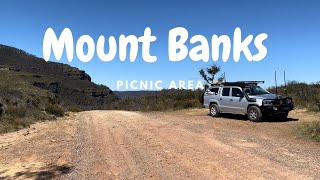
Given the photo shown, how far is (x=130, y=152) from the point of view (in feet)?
38.4

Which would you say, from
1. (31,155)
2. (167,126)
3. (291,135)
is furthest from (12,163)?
(291,135)

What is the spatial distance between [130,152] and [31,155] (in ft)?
9.30

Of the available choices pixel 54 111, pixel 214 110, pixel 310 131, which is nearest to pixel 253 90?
pixel 214 110

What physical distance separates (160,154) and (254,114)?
31.7ft

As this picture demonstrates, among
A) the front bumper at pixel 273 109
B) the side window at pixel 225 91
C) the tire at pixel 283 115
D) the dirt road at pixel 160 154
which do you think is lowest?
the dirt road at pixel 160 154

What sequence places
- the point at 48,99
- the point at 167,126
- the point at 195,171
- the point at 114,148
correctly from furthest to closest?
the point at 48,99
the point at 167,126
the point at 114,148
the point at 195,171

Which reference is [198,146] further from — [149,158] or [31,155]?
[31,155]

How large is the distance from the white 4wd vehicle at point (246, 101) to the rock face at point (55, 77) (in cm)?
4537

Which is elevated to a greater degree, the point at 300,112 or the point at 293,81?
the point at 293,81

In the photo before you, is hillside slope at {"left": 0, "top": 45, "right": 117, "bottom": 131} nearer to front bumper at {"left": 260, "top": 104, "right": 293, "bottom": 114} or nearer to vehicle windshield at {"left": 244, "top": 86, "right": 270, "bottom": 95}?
vehicle windshield at {"left": 244, "top": 86, "right": 270, "bottom": 95}

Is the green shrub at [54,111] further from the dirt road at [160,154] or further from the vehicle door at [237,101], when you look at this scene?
the vehicle door at [237,101]

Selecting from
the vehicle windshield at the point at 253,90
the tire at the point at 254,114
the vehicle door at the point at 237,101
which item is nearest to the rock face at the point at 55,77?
the vehicle door at the point at 237,101

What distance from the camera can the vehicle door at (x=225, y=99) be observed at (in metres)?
21.8

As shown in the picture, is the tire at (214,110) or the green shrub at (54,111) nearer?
the tire at (214,110)
